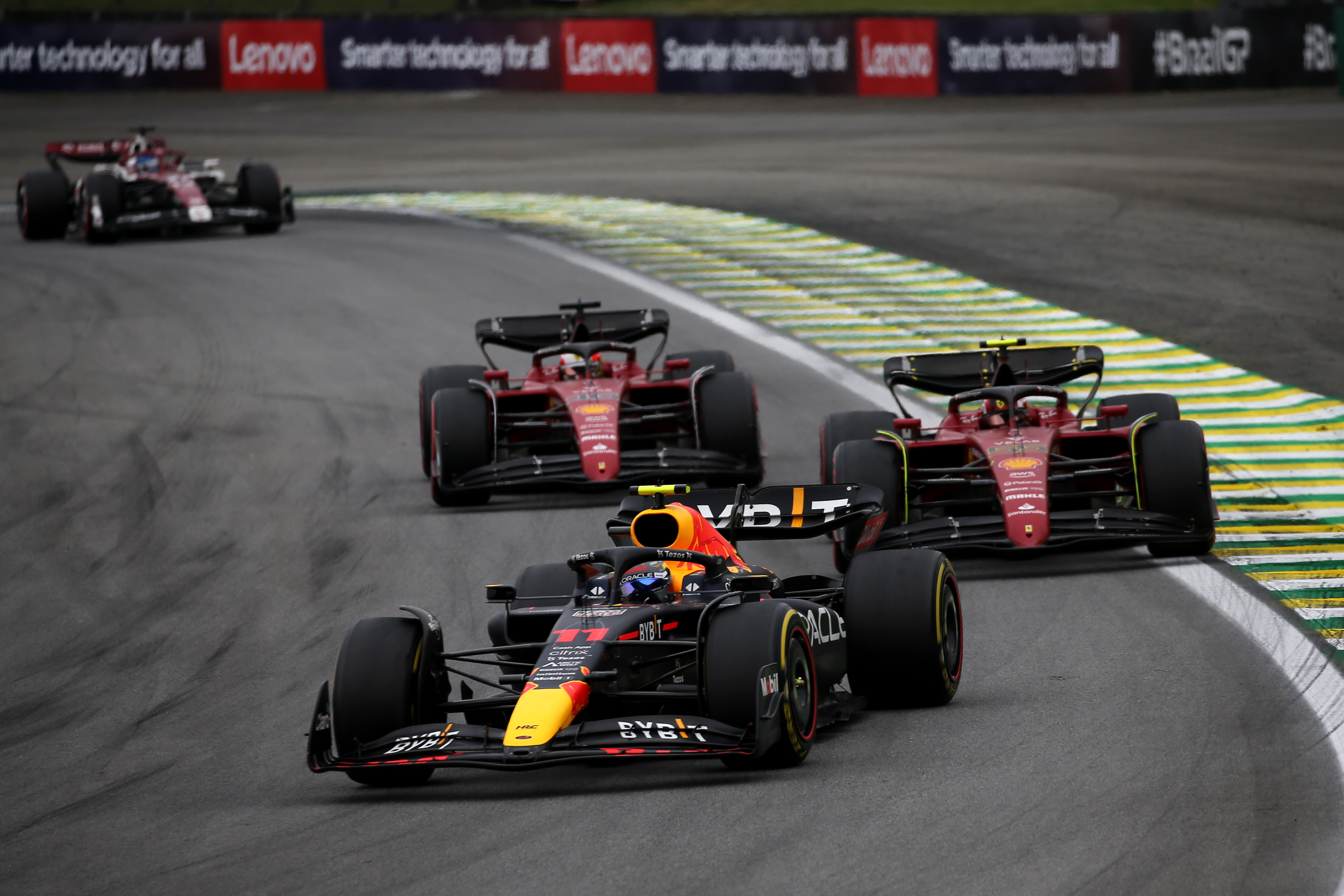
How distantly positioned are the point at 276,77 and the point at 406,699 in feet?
154

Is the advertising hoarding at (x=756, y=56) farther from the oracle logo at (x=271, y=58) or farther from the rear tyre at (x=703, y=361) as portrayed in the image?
the rear tyre at (x=703, y=361)

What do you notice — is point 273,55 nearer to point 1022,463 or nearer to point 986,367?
point 986,367

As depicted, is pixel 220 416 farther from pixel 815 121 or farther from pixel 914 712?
pixel 815 121

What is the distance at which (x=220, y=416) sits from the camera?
1806 centimetres

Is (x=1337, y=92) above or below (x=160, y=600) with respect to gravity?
above

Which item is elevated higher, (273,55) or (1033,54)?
(273,55)

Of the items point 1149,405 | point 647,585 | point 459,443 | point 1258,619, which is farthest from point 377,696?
point 1149,405

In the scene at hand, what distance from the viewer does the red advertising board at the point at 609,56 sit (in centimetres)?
4841

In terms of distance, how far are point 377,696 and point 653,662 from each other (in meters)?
1.25

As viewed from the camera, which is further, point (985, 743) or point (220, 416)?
point (220, 416)

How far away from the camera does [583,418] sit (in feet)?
47.5

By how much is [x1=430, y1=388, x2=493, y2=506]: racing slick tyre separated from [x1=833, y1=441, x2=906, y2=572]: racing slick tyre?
11.1 feet

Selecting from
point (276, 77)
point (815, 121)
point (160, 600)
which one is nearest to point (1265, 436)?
point (160, 600)

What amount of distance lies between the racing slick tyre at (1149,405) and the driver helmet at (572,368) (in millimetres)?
4247
